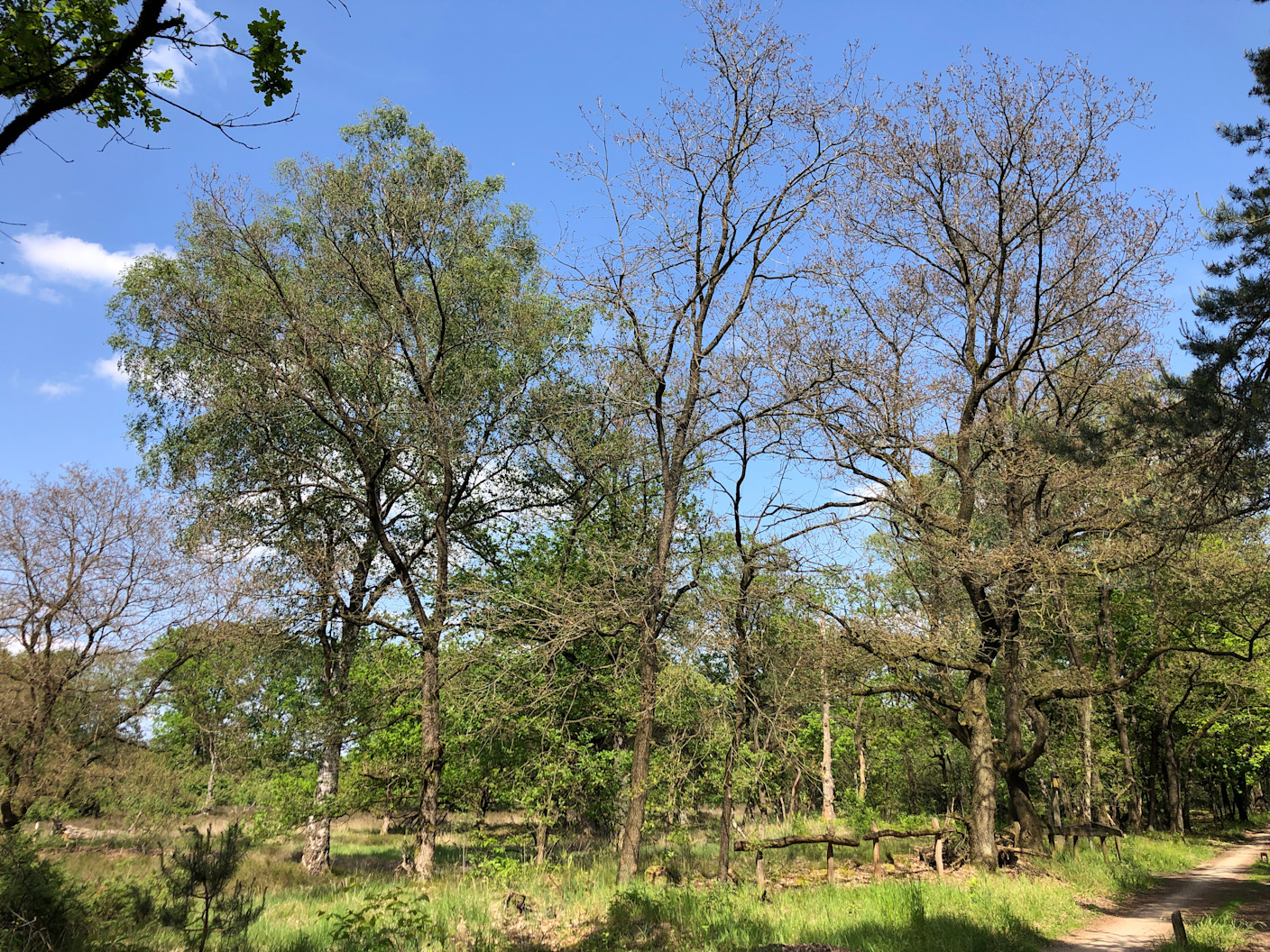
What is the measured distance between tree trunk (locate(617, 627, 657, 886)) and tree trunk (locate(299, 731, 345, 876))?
728 centimetres

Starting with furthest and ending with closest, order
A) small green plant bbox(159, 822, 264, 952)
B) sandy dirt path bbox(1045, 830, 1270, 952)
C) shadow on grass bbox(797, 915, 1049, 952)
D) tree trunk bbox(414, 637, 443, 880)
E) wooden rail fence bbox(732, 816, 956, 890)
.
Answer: tree trunk bbox(414, 637, 443, 880) → wooden rail fence bbox(732, 816, 956, 890) → sandy dirt path bbox(1045, 830, 1270, 952) → shadow on grass bbox(797, 915, 1049, 952) → small green plant bbox(159, 822, 264, 952)

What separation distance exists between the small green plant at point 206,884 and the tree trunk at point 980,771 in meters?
12.9

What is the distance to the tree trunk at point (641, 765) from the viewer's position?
11.7 metres

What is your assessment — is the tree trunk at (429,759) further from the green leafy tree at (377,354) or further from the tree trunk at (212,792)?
the tree trunk at (212,792)

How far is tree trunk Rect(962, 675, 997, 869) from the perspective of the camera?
14.3m

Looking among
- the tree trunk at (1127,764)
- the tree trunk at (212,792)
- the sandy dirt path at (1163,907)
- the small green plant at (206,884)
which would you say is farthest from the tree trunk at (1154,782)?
the small green plant at (206,884)

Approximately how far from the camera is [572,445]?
14664 mm

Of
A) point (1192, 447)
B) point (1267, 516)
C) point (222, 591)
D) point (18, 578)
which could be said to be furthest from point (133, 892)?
point (1267, 516)

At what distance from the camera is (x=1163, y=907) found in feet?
41.0

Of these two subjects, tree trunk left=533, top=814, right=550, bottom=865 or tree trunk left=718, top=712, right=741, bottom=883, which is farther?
tree trunk left=533, top=814, right=550, bottom=865

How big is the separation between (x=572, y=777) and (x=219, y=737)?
32.9 feet

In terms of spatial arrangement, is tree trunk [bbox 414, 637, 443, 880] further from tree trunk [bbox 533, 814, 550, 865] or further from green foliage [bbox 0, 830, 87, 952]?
green foliage [bbox 0, 830, 87, 952]

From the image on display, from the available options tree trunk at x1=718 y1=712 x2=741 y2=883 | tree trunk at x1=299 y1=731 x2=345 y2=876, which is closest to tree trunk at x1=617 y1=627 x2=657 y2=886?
tree trunk at x1=718 y1=712 x2=741 y2=883

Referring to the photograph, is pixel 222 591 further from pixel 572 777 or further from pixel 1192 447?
pixel 1192 447
